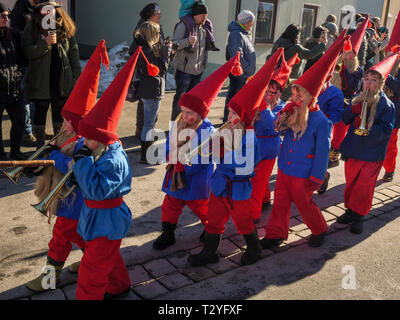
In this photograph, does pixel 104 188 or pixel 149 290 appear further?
pixel 149 290

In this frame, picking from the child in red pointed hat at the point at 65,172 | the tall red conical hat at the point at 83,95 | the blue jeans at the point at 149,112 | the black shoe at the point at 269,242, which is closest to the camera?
the child in red pointed hat at the point at 65,172

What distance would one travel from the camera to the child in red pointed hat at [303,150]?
4.08m

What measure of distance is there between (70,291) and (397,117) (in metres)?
4.79

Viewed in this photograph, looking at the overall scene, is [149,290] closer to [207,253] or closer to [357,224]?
[207,253]

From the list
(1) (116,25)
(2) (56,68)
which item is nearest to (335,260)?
(2) (56,68)

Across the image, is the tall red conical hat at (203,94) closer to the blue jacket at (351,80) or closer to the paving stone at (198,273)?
the paving stone at (198,273)

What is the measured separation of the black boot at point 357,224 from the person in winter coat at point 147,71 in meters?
2.98

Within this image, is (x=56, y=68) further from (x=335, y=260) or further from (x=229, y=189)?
(x=335, y=260)

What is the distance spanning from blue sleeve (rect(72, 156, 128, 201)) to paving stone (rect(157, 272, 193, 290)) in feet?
3.43

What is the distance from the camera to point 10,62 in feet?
18.7

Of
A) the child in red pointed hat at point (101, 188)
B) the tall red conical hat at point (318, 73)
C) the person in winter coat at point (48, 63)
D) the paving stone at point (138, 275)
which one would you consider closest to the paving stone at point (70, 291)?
the child in red pointed hat at point (101, 188)

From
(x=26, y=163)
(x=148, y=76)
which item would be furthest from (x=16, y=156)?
(x=26, y=163)

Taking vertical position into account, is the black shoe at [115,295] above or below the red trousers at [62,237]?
below
